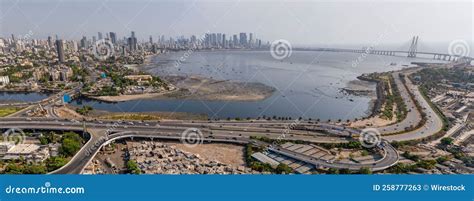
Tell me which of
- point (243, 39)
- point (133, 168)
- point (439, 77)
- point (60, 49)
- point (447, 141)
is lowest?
point (133, 168)

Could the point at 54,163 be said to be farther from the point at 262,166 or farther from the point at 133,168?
the point at 262,166

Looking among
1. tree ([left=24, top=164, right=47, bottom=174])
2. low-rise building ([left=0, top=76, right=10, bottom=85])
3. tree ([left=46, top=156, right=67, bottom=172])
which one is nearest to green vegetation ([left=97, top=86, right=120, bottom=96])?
low-rise building ([left=0, top=76, right=10, bottom=85])

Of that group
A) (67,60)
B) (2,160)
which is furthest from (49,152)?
(67,60)

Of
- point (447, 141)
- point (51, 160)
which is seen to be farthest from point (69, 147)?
point (447, 141)

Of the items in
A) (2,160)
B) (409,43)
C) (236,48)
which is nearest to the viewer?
(2,160)

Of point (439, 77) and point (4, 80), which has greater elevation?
point (439, 77)

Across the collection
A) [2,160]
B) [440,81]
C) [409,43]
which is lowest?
[2,160]

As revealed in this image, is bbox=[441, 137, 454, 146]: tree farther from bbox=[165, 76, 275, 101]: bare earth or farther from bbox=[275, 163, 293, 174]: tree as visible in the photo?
bbox=[165, 76, 275, 101]: bare earth

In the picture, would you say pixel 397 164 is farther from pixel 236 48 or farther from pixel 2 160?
pixel 236 48

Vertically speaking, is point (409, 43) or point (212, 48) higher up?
point (409, 43)
